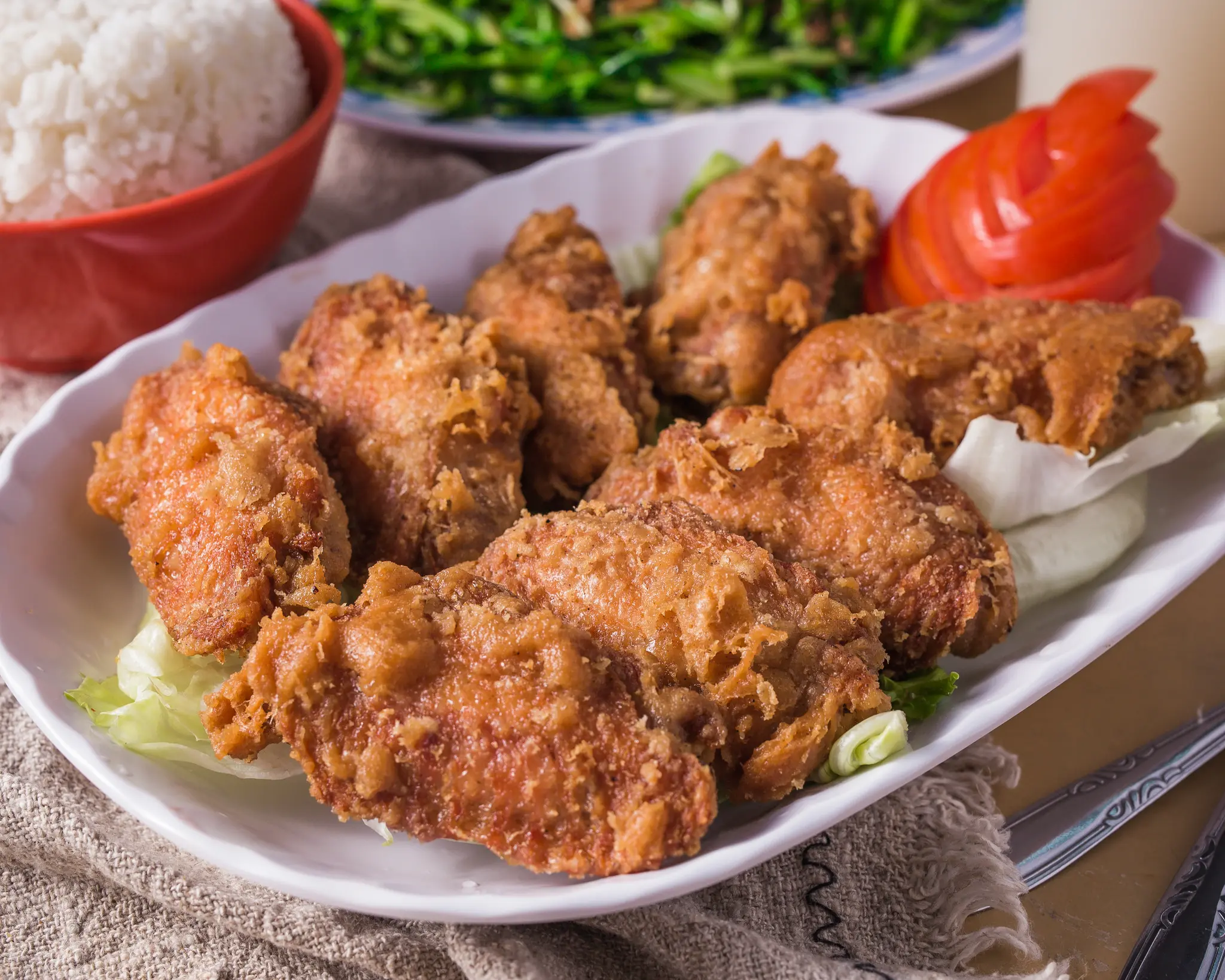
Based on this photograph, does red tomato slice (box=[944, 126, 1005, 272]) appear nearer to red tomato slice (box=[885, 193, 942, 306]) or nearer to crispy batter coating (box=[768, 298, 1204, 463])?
red tomato slice (box=[885, 193, 942, 306])

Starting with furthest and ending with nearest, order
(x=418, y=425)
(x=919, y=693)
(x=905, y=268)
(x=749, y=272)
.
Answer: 1. (x=905, y=268)
2. (x=749, y=272)
3. (x=418, y=425)
4. (x=919, y=693)

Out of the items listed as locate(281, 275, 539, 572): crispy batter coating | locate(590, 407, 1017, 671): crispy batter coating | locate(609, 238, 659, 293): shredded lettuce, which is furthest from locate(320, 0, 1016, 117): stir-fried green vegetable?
locate(590, 407, 1017, 671): crispy batter coating

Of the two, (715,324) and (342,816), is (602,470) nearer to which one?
(715,324)

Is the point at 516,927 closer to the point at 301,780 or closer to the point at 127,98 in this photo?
the point at 301,780

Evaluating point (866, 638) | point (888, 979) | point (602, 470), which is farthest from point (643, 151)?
point (888, 979)

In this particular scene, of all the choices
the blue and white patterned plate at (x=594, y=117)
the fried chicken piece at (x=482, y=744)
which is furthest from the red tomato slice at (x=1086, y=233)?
the fried chicken piece at (x=482, y=744)

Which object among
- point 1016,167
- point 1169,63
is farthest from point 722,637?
point 1169,63

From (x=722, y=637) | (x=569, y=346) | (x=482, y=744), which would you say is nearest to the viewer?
(x=482, y=744)
